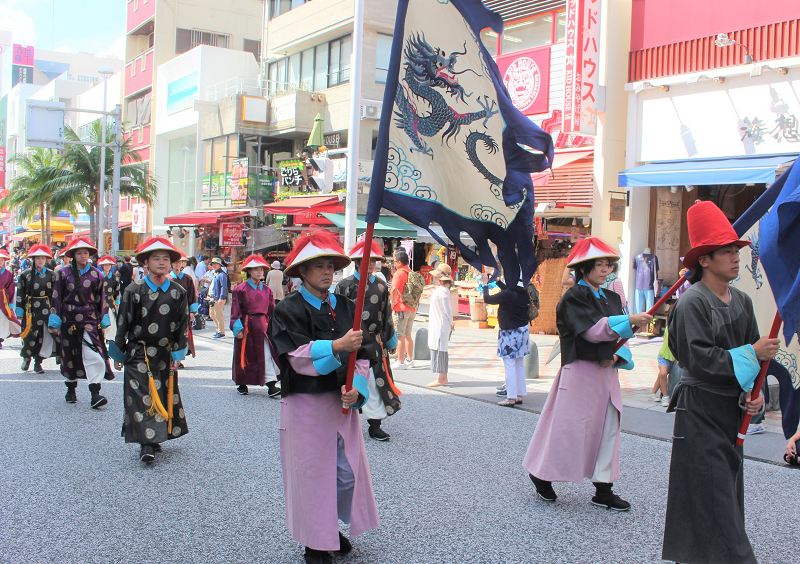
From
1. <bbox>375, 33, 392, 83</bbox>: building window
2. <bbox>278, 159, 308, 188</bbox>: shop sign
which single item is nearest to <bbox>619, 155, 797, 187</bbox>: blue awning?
<bbox>375, 33, 392, 83</bbox>: building window

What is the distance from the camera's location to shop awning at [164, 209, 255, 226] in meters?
25.9

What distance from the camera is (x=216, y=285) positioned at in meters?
15.1

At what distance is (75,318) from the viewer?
8.13 metres

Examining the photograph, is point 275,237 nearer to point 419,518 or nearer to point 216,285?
point 216,285

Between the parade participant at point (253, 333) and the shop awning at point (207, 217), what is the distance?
17.1 m

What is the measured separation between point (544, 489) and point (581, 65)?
34.8 feet

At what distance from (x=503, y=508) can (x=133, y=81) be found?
130 ft

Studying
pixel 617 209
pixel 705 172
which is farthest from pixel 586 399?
pixel 617 209

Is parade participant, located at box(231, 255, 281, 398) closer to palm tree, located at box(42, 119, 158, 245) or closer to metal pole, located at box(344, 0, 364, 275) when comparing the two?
metal pole, located at box(344, 0, 364, 275)

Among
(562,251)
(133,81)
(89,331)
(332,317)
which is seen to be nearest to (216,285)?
(89,331)

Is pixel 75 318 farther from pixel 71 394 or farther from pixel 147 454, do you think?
pixel 147 454

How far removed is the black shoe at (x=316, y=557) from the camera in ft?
12.7

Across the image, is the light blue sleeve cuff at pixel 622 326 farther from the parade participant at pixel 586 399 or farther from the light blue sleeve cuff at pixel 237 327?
the light blue sleeve cuff at pixel 237 327

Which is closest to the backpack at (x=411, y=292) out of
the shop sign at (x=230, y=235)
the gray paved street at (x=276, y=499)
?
the gray paved street at (x=276, y=499)
